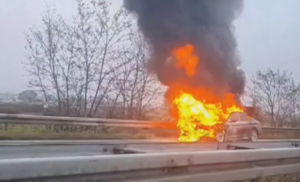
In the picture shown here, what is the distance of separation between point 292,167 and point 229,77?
15361 millimetres

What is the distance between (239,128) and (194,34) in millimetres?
4574

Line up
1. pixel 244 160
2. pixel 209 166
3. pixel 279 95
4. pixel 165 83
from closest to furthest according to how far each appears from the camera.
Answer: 1. pixel 209 166
2. pixel 244 160
3. pixel 165 83
4. pixel 279 95

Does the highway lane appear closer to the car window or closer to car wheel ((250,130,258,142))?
the car window

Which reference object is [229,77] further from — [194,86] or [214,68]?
[194,86]

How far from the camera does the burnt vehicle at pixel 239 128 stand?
19.2m

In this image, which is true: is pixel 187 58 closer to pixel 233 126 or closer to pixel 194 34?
pixel 194 34

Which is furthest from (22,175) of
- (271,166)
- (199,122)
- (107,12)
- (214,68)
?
(107,12)

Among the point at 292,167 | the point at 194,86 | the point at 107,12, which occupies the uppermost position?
the point at 107,12

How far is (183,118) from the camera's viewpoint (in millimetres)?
18547

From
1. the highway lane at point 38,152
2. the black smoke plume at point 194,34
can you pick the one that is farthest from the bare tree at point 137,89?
the highway lane at point 38,152

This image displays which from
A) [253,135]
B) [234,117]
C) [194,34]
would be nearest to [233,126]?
[234,117]

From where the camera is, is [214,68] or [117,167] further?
[214,68]

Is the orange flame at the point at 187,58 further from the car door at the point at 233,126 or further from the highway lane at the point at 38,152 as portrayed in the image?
the highway lane at the point at 38,152

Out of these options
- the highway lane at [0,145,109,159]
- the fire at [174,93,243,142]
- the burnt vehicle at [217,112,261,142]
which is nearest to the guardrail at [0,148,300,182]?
the highway lane at [0,145,109,159]
